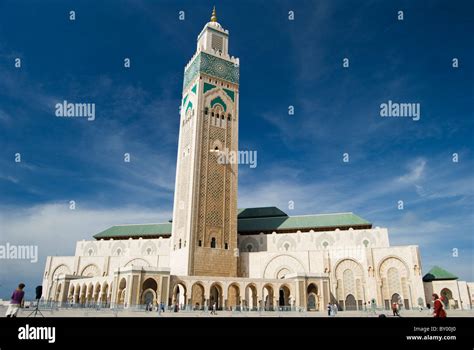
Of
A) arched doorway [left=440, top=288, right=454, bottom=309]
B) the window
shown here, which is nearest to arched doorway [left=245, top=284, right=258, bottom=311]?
arched doorway [left=440, top=288, right=454, bottom=309]

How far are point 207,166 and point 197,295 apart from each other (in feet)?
38.5

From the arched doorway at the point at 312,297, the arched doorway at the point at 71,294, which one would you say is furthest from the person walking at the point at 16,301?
the arched doorway at the point at 71,294

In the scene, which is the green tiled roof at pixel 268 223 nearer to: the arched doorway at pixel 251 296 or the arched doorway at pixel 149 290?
the arched doorway at pixel 251 296

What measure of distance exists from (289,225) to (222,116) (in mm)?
13716

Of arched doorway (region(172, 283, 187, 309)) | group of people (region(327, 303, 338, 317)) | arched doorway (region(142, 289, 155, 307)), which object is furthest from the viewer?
arched doorway (region(142, 289, 155, 307))

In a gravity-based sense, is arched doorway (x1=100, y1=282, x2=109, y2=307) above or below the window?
below

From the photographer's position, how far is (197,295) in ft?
94.8

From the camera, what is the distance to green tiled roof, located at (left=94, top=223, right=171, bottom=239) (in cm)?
4327

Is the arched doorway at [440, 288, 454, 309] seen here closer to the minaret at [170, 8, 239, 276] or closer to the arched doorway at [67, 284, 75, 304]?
the minaret at [170, 8, 239, 276]

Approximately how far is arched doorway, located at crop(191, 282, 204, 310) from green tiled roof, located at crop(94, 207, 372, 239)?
11621 mm

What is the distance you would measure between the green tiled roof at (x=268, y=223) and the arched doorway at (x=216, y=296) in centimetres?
1029

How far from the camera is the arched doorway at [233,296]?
2930cm
